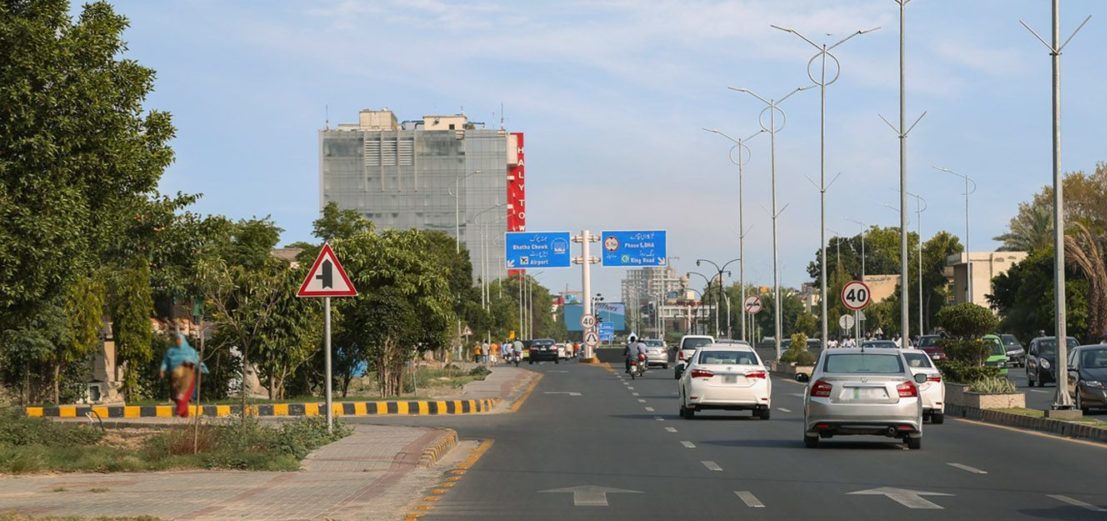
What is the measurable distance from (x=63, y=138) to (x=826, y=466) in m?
11.0

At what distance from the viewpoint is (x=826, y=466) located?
19766mm

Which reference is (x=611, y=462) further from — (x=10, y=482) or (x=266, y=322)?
(x=266, y=322)

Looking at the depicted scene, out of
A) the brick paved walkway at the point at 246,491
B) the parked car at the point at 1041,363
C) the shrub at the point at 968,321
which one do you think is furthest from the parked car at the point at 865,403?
the parked car at the point at 1041,363

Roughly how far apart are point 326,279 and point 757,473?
7337 mm

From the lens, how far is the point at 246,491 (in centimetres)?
1619

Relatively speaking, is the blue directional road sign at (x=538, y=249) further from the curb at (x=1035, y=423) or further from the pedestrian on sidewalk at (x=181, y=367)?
the pedestrian on sidewalk at (x=181, y=367)

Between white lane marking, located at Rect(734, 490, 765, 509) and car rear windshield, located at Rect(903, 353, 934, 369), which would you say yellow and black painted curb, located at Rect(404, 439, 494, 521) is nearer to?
white lane marking, located at Rect(734, 490, 765, 509)

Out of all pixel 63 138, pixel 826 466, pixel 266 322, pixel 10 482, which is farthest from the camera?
pixel 266 322

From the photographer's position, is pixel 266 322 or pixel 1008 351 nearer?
pixel 266 322

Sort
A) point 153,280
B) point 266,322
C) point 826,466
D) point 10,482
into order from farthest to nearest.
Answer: point 153,280 → point 266,322 → point 826,466 → point 10,482

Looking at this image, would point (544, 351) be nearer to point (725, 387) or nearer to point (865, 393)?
point (725, 387)

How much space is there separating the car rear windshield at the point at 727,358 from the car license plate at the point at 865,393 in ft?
31.2

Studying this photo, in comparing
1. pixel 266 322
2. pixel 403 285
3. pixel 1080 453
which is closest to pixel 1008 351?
pixel 403 285

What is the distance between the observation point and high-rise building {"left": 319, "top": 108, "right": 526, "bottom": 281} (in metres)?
195
